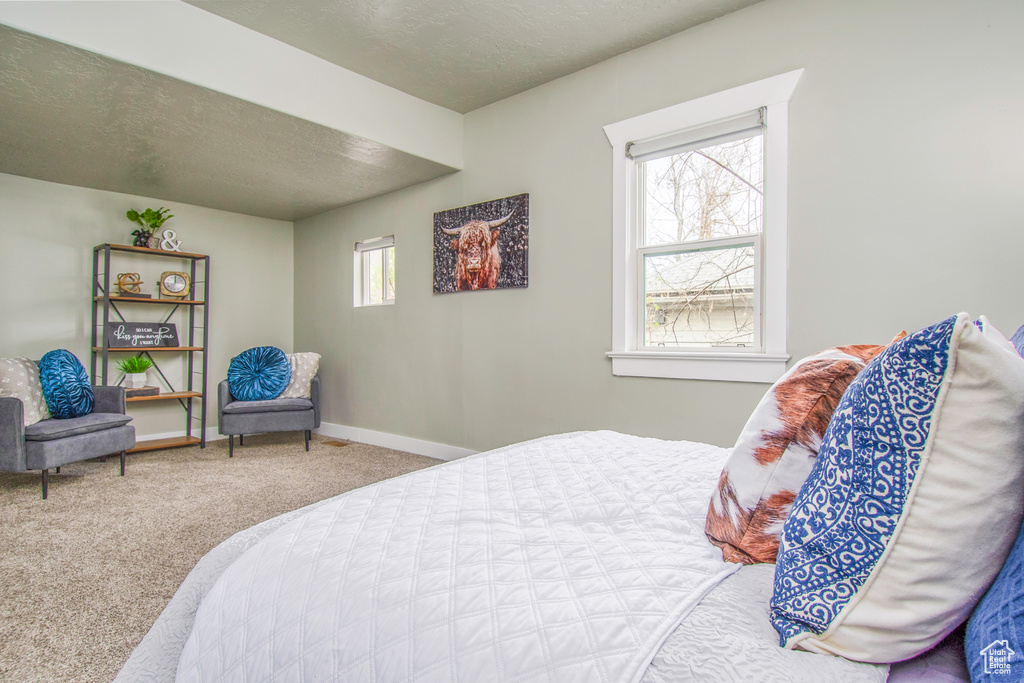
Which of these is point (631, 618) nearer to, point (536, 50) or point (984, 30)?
point (984, 30)

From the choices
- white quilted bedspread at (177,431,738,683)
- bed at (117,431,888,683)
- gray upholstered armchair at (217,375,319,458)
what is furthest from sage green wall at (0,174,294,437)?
white quilted bedspread at (177,431,738,683)

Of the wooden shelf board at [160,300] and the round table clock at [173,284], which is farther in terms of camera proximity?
the round table clock at [173,284]

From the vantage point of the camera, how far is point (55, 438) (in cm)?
314

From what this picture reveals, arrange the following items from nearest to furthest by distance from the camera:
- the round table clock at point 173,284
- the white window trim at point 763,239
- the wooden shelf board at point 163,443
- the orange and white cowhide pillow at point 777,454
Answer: the orange and white cowhide pillow at point 777,454 → the white window trim at point 763,239 → the wooden shelf board at point 163,443 → the round table clock at point 173,284

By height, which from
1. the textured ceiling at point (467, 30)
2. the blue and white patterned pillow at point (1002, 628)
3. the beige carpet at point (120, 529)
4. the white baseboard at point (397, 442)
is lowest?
the beige carpet at point (120, 529)

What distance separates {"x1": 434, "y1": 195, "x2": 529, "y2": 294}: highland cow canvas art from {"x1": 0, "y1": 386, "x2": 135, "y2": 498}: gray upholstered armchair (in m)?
2.52

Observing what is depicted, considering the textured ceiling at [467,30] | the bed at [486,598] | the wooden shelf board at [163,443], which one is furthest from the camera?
the wooden shelf board at [163,443]

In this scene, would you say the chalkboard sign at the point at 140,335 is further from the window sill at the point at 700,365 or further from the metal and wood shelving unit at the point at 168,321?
the window sill at the point at 700,365

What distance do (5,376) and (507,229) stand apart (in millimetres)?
3495

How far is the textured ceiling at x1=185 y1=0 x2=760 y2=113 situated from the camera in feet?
8.70

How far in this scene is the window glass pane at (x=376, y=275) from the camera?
195 inches

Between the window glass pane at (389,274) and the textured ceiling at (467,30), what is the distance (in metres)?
1.73

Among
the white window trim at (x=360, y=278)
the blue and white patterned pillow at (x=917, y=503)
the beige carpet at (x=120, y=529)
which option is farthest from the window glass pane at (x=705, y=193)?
the white window trim at (x=360, y=278)

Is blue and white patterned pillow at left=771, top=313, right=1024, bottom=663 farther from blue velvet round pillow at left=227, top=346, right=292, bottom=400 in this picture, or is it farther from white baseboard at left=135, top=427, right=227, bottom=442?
white baseboard at left=135, top=427, right=227, bottom=442
